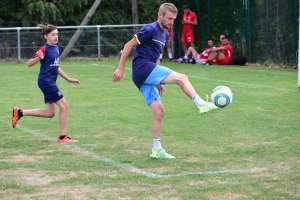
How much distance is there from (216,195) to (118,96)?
8760 millimetres

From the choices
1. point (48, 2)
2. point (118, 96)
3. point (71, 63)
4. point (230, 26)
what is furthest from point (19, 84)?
point (48, 2)

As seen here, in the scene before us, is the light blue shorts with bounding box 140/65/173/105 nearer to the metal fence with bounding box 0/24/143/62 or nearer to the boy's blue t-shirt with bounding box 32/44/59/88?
the boy's blue t-shirt with bounding box 32/44/59/88

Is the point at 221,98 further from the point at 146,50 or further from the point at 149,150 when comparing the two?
the point at 149,150

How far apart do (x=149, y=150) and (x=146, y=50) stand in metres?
1.34

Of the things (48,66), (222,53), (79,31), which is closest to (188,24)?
(222,53)

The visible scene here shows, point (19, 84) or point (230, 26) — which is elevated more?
point (230, 26)

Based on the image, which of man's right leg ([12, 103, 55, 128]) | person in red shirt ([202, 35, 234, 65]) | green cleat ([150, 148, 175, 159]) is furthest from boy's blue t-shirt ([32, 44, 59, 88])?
person in red shirt ([202, 35, 234, 65])

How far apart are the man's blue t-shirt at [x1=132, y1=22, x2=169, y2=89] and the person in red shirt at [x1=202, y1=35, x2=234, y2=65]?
14747 mm

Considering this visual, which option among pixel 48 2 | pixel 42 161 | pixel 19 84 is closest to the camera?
pixel 42 161

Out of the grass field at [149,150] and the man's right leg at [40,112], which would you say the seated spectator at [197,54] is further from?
the man's right leg at [40,112]

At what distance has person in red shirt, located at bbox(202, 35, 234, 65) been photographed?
22.5m

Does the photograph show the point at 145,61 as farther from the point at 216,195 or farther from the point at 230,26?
the point at 230,26

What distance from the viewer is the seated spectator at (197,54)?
75.8 feet

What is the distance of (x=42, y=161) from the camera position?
304 inches
